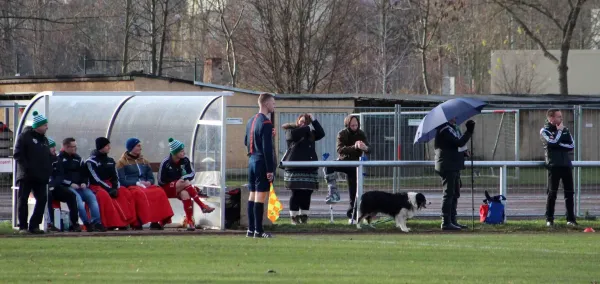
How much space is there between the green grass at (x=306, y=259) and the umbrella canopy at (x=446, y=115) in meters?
1.94

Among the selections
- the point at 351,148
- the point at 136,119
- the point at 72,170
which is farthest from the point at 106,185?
the point at 351,148

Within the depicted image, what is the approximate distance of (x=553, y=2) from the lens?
58281 mm

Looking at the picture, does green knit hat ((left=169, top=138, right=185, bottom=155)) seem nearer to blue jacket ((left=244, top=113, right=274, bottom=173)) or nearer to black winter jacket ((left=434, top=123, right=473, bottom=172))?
blue jacket ((left=244, top=113, right=274, bottom=173))

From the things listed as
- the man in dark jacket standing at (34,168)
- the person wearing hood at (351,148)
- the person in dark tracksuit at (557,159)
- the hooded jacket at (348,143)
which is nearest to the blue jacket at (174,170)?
the man in dark jacket standing at (34,168)

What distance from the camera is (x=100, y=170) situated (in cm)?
1694

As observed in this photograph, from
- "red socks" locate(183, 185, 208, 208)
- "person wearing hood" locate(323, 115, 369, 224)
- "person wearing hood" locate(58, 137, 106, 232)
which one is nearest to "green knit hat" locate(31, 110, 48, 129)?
"person wearing hood" locate(58, 137, 106, 232)

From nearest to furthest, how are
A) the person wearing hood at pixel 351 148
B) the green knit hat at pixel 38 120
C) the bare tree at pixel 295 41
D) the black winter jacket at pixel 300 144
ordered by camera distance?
the green knit hat at pixel 38 120, the black winter jacket at pixel 300 144, the person wearing hood at pixel 351 148, the bare tree at pixel 295 41

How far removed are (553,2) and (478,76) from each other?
41.0ft

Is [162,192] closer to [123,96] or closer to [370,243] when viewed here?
[123,96]

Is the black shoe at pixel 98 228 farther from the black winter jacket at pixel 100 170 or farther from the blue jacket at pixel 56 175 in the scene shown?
the blue jacket at pixel 56 175

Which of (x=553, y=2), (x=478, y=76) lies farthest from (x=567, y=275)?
(x=478, y=76)

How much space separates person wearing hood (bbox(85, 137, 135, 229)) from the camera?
1694cm

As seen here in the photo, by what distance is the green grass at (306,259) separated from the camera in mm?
11250

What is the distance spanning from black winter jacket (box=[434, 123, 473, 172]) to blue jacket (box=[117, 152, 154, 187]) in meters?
4.66
